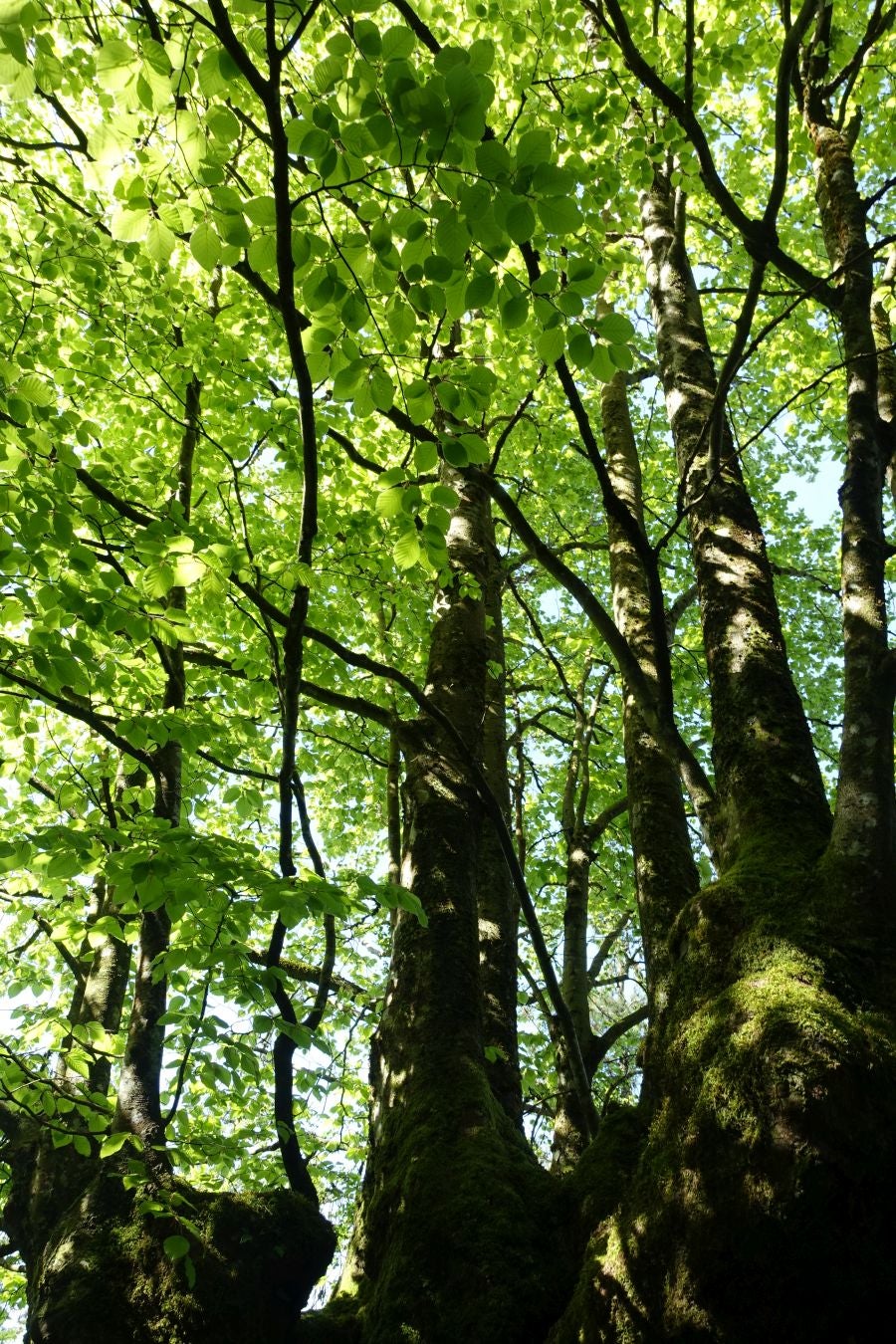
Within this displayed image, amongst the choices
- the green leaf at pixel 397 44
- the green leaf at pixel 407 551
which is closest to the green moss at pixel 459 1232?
the green leaf at pixel 407 551

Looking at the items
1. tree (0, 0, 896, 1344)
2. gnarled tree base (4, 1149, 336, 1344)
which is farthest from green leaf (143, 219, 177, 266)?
gnarled tree base (4, 1149, 336, 1344)

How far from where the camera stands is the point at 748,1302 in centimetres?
194

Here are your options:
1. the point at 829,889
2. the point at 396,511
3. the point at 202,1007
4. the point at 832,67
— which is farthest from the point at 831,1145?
the point at 832,67

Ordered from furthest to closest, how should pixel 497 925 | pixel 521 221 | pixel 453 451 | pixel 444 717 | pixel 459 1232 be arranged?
pixel 497 925
pixel 444 717
pixel 459 1232
pixel 453 451
pixel 521 221

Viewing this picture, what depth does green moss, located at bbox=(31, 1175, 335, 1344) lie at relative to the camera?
307 centimetres

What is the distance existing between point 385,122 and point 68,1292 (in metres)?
4.08

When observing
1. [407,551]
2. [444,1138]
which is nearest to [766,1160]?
[444,1138]

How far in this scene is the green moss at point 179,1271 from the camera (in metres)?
3.07

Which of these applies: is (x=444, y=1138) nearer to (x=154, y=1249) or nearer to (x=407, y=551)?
(x=154, y=1249)

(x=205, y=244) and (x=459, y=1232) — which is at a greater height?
(x=205, y=244)

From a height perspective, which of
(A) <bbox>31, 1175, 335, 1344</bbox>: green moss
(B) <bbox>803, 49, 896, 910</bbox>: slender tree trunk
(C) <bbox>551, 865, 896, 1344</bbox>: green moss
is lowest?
(A) <bbox>31, 1175, 335, 1344</bbox>: green moss

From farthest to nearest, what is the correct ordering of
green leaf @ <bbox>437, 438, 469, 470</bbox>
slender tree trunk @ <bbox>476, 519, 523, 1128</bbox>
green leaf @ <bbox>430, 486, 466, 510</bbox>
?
slender tree trunk @ <bbox>476, 519, 523, 1128</bbox>
green leaf @ <bbox>430, 486, 466, 510</bbox>
green leaf @ <bbox>437, 438, 469, 470</bbox>

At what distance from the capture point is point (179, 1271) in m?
3.23

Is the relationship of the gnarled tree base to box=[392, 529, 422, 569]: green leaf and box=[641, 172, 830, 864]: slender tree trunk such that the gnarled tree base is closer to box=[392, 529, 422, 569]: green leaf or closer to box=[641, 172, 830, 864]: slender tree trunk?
box=[641, 172, 830, 864]: slender tree trunk
